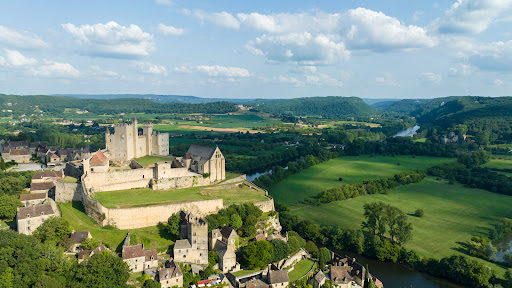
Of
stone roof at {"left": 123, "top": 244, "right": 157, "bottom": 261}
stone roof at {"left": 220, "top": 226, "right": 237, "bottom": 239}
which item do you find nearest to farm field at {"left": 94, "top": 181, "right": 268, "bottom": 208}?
stone roof at {"left": 220, "top": 226, "right": 237, "bottom": 239}

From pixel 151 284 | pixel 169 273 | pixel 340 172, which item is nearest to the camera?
pixel 151 284

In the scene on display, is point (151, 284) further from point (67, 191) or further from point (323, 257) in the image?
point (323, 257)

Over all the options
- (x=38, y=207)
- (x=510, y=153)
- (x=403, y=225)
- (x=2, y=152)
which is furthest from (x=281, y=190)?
(x=510, y=153)

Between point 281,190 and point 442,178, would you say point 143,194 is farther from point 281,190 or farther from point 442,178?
point 442,178

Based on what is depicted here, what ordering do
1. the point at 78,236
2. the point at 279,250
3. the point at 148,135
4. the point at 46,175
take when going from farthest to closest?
the point at 148,135
the point at 46,175
the point at 279,250
the point at 78,236

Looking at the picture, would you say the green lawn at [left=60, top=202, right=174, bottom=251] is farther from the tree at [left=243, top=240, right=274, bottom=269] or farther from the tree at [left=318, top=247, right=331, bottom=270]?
the tree at [left=318, top=247, right=331, bottom=270]

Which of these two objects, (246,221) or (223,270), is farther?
(246,221)

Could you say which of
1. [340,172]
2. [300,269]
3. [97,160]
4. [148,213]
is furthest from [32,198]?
[340,172]
